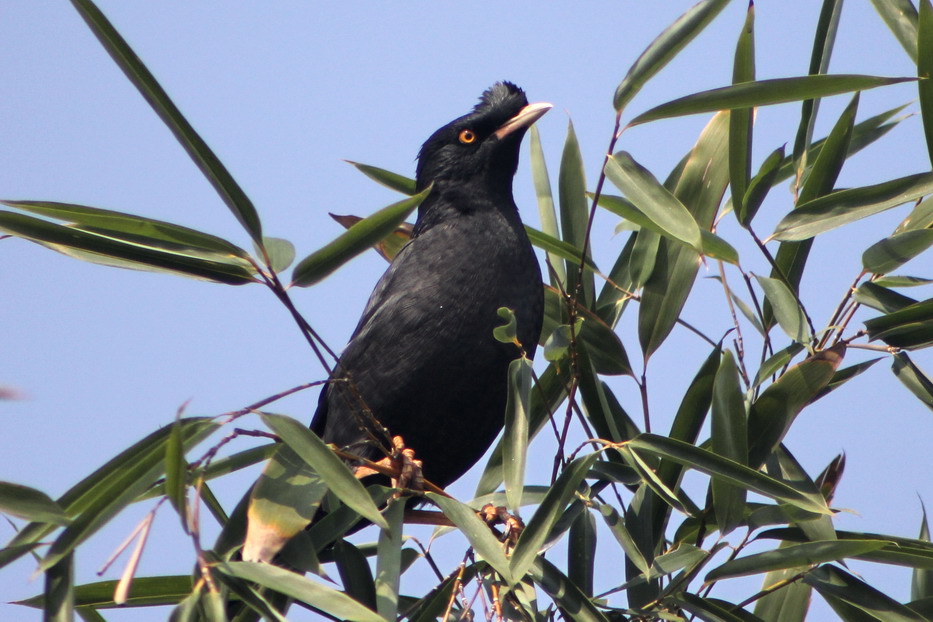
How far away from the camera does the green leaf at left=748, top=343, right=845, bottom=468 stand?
2795 mm

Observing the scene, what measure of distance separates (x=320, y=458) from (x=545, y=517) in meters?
0.60

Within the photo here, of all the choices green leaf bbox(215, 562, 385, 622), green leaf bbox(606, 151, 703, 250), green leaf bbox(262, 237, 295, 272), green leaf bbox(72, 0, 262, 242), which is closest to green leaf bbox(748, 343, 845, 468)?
green leaf bbox(606, 151, 703, 250)

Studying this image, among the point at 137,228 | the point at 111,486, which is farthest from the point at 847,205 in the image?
the point at 111,486

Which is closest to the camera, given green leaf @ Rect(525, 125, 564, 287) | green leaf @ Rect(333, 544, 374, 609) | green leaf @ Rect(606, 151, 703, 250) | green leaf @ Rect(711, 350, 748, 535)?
green leaf @ Rect(711, 350, 748, 535)

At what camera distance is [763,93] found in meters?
2.73

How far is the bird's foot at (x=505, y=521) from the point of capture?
3098 mm

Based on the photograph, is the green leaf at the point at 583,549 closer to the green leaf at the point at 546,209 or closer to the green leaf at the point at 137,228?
the green leaf at the point at 546,209

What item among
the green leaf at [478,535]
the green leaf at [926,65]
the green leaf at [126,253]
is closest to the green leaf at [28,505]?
the green leaf at [126,253]

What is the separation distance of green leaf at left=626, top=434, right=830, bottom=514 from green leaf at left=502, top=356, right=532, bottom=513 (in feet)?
1.24

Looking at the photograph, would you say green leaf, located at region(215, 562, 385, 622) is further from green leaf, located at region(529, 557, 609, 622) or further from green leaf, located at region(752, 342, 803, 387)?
green leaf, located at region(752, 342, 803, 387)

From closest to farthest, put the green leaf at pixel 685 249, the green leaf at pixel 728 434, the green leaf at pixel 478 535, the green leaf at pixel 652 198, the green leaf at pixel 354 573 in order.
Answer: the green leaf at pixel 478 535, the green leaf at pixel 728 434, the green leaf at pixel 652 198, the green leaf at pixel 354 573, the green leaf at pixel 685 249

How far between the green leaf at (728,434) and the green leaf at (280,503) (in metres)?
1.05

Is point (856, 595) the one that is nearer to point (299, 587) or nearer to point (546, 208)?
point (299, 587)

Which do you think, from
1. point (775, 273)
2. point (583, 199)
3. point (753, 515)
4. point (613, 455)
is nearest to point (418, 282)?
point (583, 199)
